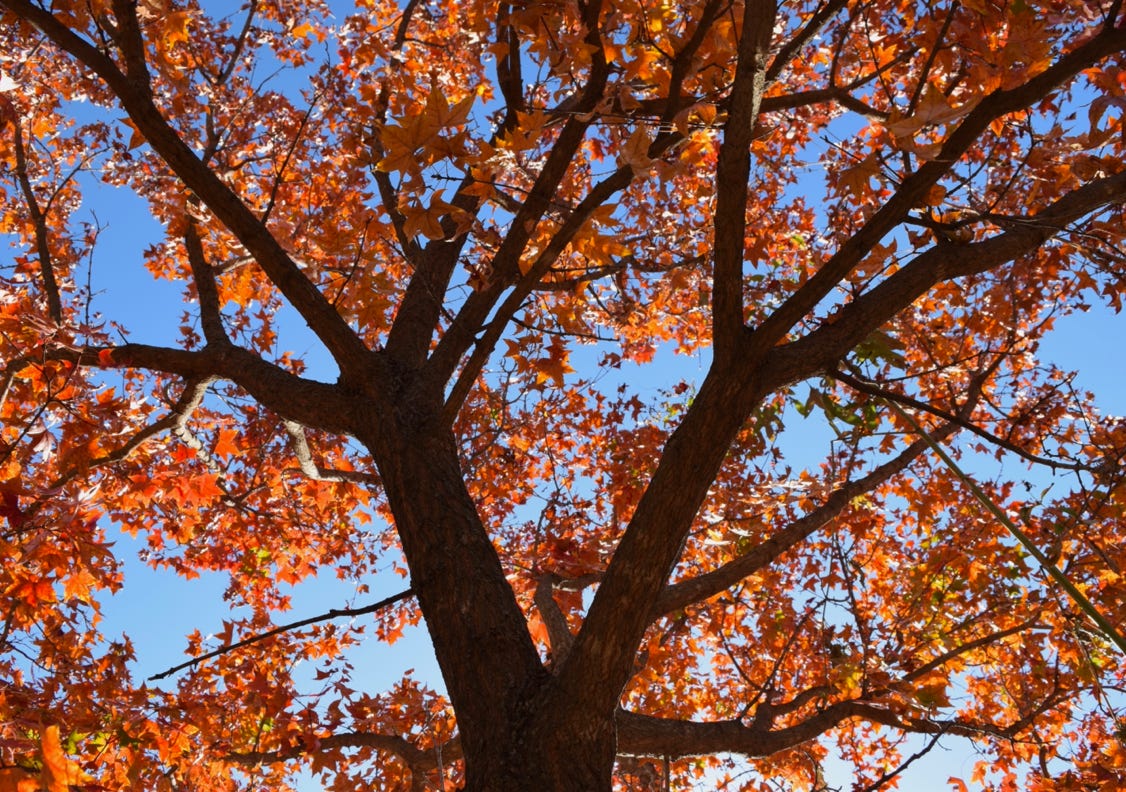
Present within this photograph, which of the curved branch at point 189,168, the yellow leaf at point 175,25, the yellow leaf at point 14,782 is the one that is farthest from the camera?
the yellow leaf at point 175,25

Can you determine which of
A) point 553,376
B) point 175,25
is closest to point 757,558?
point 553,376

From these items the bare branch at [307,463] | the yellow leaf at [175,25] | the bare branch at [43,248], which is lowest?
the bare branch at [307,463]

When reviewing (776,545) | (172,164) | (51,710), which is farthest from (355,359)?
(51,710)

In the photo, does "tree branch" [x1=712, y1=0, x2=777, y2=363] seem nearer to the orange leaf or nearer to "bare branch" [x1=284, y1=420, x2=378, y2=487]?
the orange leaf

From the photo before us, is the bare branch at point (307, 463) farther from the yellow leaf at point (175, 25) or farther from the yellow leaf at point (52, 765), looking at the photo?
the yellow leaf at point (175, 25)

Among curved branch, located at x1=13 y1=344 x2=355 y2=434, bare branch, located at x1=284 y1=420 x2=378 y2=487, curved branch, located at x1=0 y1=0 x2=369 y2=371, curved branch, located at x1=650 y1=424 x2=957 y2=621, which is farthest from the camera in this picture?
bare branch, located at x1=284 y1=420 x2=378 y2=487

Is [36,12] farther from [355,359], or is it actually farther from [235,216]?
[355,359]

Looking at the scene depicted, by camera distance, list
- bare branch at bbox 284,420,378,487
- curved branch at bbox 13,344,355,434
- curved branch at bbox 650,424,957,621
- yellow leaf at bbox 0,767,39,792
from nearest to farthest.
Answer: yellow leaf at bbox 0,767,39,792
curved branch at bbox 13,344,355,434
curved branch at bbox 650,424,957,621
bare branch at bbox 284,420,378,487

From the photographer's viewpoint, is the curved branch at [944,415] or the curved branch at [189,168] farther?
the curved branch at [189,168]

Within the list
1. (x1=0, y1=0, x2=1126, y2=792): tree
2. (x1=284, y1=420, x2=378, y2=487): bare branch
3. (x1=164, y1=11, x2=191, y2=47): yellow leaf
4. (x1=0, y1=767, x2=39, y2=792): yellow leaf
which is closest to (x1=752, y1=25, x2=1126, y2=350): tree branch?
(x1=0, y1=0, x2=1126, y2=792): tree

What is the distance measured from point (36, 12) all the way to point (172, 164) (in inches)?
31.7

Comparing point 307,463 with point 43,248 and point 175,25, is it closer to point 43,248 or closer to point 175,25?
→ point 43,248

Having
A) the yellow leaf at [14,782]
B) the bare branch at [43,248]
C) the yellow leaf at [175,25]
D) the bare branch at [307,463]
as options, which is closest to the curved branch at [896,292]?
the bare branch at [307,463]

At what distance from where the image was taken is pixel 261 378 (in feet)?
12.2
